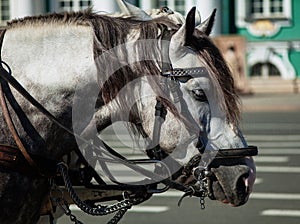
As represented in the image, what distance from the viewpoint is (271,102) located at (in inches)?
1129

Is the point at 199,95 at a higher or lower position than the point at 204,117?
higher

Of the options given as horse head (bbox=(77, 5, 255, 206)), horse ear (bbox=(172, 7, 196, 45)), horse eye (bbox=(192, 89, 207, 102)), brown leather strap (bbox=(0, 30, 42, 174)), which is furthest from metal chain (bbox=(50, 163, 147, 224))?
horse ear (bbox=(172, 7, 196, 45))

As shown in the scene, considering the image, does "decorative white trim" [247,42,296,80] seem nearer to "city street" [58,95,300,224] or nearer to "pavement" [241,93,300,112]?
"pavement" [241,93,300,112]

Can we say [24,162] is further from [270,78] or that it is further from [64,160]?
[270,78]

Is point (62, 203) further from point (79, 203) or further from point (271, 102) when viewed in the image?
point (271, 102)

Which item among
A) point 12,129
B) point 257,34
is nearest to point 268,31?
point 257,34

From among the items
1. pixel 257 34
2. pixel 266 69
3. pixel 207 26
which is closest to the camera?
pixel 207 26

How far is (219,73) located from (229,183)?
1.76 ft

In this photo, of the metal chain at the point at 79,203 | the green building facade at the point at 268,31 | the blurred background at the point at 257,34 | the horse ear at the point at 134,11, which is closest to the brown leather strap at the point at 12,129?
the metal chain at the point at 79,203

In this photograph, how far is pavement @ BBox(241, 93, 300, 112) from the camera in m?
27.4

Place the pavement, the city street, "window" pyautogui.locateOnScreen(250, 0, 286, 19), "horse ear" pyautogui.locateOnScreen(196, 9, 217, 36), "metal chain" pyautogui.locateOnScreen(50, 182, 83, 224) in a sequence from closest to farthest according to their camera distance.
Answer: "horse ear" pyautogui.locateOnScreen(196, 9, 217, 36) → "metal chain" pyautogui.locateOnScreen(50, 182, 83, 224) → the city street → the pavement → "window" pyautogui.locateOnScreen(250, 0, 286, 19)

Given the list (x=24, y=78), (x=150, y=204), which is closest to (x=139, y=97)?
(x=24, y=78)

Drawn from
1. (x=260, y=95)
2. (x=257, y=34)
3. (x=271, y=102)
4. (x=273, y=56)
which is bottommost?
(x=260, y=95)

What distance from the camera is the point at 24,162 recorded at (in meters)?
4.45
